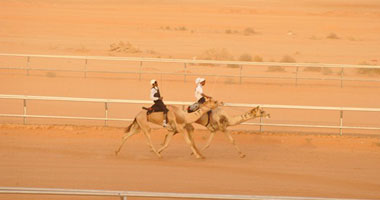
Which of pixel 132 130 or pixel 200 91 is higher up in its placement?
pixel 200 91

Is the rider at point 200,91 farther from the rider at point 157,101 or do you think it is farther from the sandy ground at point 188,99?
the sandy ground at point 188,99

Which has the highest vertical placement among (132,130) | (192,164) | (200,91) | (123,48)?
(123,48)

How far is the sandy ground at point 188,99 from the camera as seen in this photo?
1374 centimetres

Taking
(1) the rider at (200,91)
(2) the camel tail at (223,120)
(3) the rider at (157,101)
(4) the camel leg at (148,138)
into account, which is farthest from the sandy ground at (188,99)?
(1) the rider at (200,91)

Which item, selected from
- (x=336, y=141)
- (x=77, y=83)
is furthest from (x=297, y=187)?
(x=77, y=83)

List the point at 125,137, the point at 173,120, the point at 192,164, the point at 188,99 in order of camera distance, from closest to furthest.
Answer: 1. the point at 192,164
2. the point at 173,120
3. the point at 125,137
4. the point at 188,99

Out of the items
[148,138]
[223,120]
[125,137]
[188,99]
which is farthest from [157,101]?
[188,99]

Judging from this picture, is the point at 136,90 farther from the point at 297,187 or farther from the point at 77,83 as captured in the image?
the point at 297,187

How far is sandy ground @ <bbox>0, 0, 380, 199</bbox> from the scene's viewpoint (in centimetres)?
1374

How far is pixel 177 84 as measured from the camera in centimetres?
2764

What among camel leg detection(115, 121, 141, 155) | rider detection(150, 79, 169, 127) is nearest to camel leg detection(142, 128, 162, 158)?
camel leg detection(115, 121, 141, 155)

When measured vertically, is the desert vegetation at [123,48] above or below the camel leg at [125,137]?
above

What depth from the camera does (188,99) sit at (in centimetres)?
2458

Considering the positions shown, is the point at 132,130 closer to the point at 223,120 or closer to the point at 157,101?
the point at 157,101
